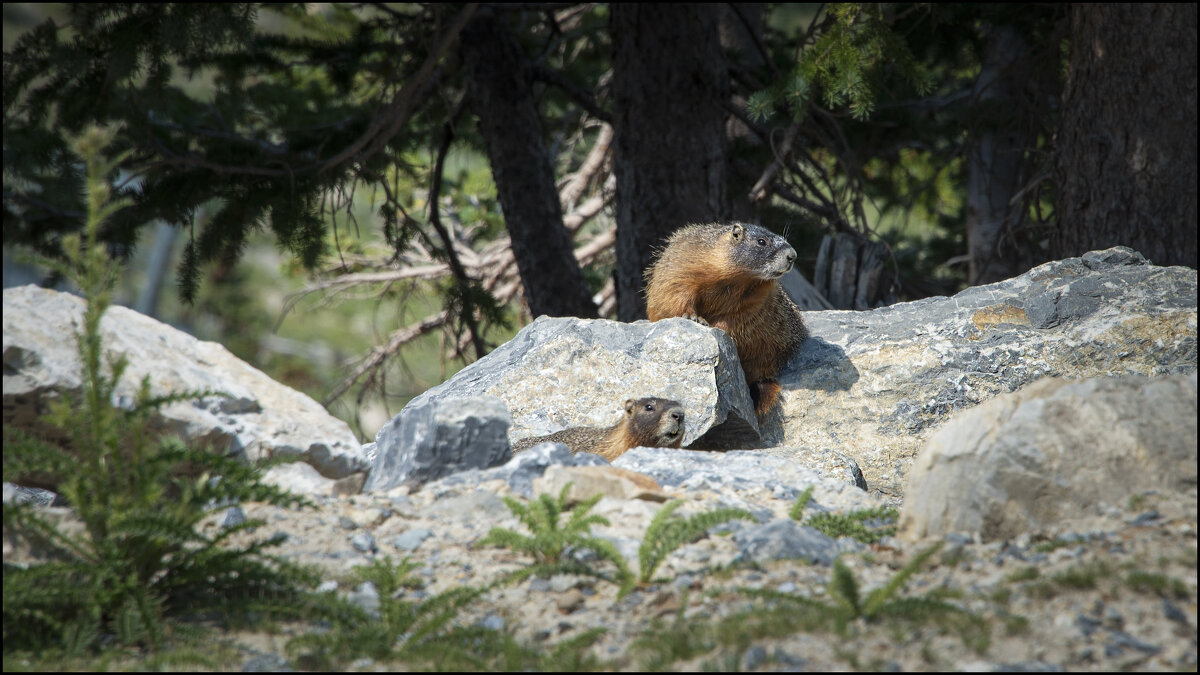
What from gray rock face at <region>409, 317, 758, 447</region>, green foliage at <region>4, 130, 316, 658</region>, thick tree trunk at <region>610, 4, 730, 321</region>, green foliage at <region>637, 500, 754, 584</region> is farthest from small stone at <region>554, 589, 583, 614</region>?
thick tree trunk at <region>610, 4, 730, 321</region>

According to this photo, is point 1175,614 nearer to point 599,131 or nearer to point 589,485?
point 589,485

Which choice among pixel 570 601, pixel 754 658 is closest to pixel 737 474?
pixel 570 601

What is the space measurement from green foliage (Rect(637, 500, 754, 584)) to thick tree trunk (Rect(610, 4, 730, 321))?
4.59 metres

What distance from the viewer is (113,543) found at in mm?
3213

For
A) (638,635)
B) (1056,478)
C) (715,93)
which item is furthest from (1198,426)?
(715,93)

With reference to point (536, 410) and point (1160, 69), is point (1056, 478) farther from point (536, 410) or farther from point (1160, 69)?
point (1160, 69)

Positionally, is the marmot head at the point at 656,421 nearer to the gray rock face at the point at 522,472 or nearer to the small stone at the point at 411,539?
the gray rock face at the point at 522,472

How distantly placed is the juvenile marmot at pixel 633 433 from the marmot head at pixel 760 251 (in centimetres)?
122

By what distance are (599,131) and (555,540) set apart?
8831mm

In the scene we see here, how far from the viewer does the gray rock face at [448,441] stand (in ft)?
14.7

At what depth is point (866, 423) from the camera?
6.09 metres

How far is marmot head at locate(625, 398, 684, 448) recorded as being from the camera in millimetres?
5473

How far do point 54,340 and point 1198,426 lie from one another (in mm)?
4373

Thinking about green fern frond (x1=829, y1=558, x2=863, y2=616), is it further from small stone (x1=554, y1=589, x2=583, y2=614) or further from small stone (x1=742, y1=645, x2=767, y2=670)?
small stone (x1=554, y1=589, x2=583, y2=614)
